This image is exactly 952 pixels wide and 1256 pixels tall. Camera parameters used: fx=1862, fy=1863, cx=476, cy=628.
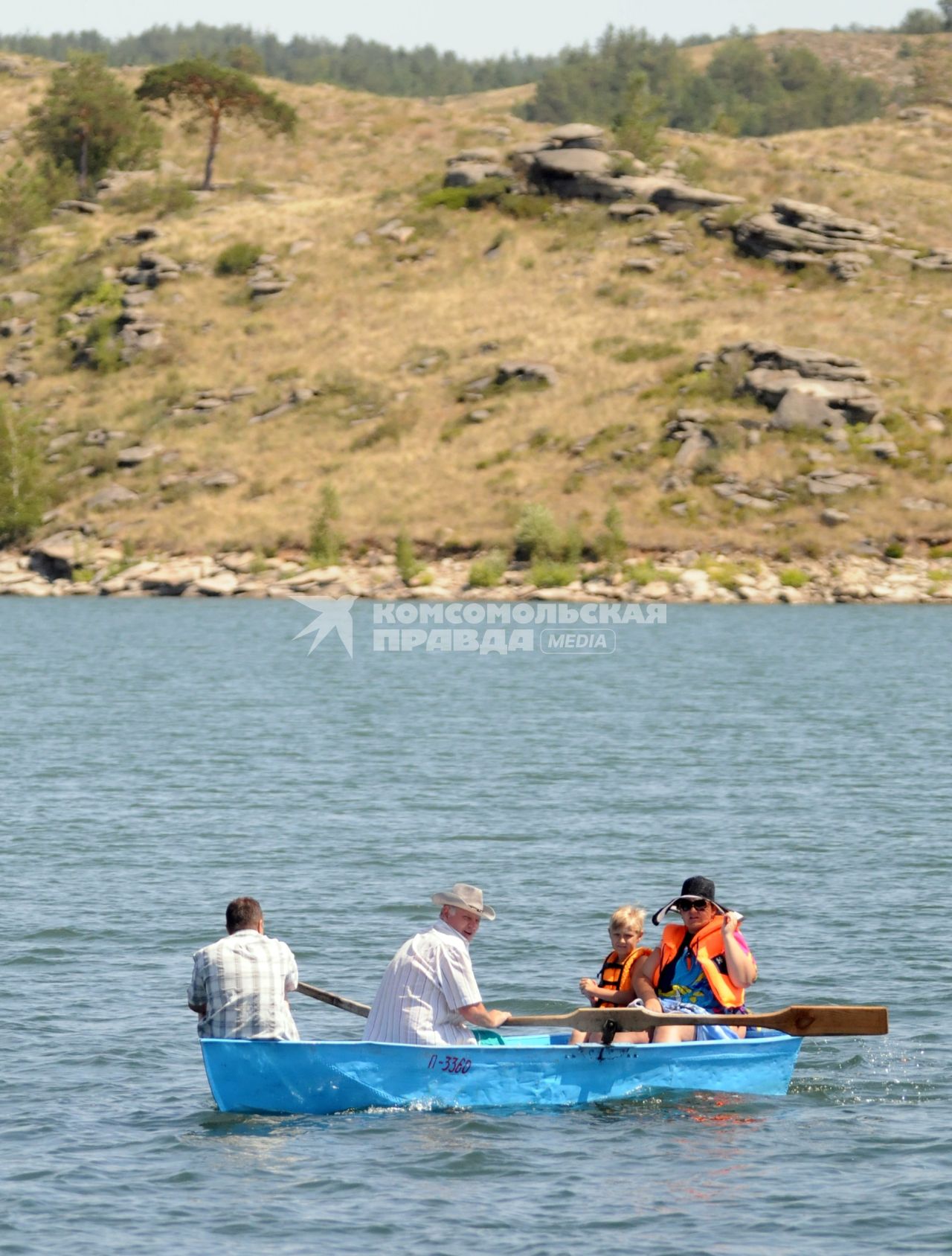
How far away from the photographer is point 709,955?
14.3 m

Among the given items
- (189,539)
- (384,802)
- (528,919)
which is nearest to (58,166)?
(189,539)

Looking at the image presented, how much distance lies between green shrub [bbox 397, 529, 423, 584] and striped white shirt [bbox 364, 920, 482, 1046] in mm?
64107

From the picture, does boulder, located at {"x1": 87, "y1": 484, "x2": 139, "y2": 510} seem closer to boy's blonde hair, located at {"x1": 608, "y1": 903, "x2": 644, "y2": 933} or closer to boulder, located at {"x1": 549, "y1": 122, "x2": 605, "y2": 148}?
boulder, located at {"x1": 549, "y1": 122, "x2": 605, "y2": 148}

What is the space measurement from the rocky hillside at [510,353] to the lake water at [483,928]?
31597 millimetres

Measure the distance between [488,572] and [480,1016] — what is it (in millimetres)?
62821

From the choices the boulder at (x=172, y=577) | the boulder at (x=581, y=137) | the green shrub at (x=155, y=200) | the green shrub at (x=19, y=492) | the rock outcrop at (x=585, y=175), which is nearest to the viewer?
the boulder at (x=172, y=577)

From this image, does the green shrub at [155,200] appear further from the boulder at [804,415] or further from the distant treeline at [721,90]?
the distant treeline at [721,90]

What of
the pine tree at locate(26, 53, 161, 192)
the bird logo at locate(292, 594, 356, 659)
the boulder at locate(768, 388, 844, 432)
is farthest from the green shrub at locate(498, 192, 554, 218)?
the bird logo at locate(292, 594, 356, 659)

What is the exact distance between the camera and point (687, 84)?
184 m

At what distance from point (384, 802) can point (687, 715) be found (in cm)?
1455

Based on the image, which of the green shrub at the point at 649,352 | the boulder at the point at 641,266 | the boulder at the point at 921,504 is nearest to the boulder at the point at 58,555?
the green shrub at the point at 649,352

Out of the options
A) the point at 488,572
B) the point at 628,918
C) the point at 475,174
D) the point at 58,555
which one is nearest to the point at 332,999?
the point at 628,918

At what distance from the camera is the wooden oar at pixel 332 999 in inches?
552

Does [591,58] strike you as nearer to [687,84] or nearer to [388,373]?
[687,84]
